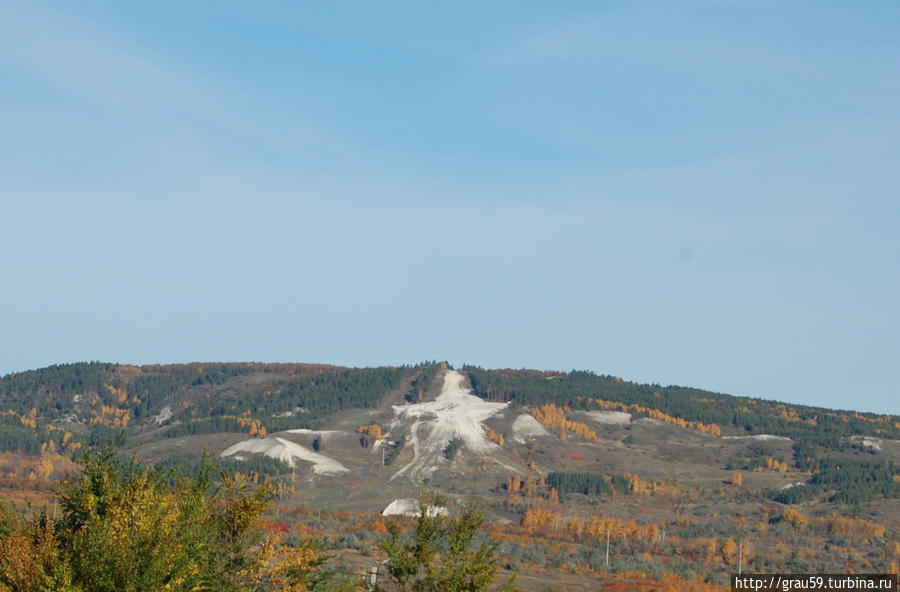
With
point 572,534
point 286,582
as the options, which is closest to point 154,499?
point 286,582

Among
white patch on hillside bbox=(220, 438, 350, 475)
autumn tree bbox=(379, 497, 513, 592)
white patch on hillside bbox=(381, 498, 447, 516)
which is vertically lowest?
white patch on hillside bbox=(381, 498, 447, 516)

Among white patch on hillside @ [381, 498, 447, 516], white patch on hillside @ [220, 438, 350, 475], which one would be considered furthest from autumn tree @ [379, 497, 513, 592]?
white patch on hillside @ [220, 438, 350, 475]

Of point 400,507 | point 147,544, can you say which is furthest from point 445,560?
point 400,507

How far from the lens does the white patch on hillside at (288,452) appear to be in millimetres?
188250

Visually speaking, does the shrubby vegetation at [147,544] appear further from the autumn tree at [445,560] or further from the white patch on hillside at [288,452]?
the white patch on hillside at [288,452]

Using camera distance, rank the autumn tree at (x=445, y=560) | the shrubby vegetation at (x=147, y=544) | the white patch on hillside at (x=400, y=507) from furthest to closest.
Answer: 1. the white patch on hillside at (x=400, y=507)
2. the autumn tree at (x=445, y=560)
3. the shrubby vegetation at (x=147, y=544)

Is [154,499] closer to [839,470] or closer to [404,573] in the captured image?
[404,573]

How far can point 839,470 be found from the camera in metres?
198

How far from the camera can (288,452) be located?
629 ft

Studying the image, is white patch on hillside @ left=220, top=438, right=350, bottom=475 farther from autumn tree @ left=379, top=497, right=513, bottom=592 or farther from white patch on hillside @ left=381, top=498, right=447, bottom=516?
autumn tree @ left=379, top=497, right=513, bottom=592

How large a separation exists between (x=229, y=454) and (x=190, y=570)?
6643 inches

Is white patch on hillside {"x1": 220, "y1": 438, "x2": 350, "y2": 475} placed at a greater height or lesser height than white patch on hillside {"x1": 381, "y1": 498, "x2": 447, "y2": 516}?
greater

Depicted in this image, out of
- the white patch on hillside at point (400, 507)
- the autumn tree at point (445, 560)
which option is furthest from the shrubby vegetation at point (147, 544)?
the white patch on hillside at point (400, 507)

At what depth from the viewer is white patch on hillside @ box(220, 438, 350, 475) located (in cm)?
18825
